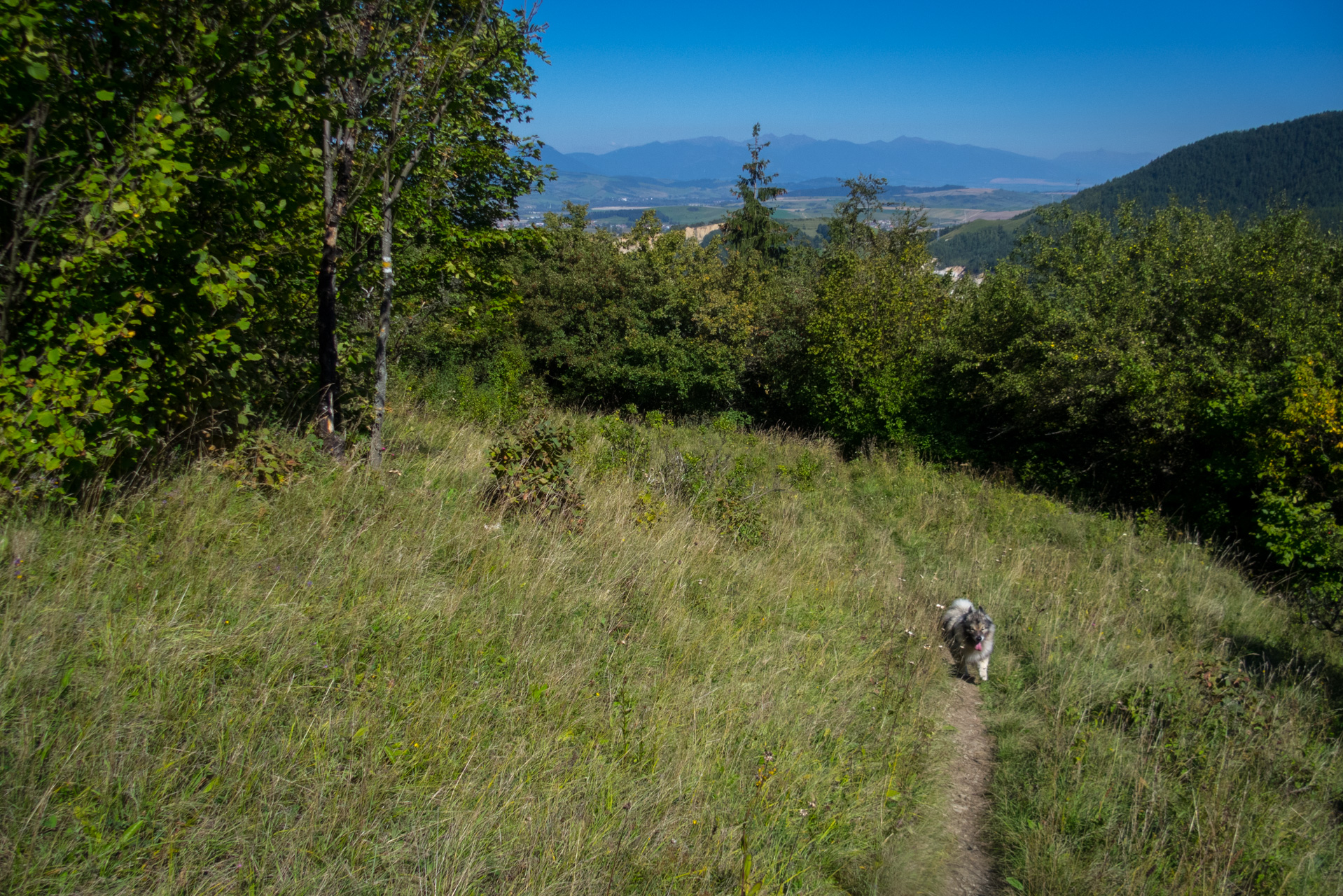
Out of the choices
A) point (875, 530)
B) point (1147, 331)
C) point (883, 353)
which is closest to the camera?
point (875, 530)

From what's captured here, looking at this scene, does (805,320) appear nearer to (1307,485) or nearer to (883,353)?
(883,353)

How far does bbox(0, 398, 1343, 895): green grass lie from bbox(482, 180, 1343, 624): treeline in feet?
18.5

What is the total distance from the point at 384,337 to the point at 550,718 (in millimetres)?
3327

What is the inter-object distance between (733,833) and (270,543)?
2558 millimetres

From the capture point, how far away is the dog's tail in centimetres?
520

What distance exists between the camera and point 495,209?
31.0 feet

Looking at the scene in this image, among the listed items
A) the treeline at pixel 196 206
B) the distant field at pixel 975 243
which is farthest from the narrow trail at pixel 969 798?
the distant field at pixel 975 243

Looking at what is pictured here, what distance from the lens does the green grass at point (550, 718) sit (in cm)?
187

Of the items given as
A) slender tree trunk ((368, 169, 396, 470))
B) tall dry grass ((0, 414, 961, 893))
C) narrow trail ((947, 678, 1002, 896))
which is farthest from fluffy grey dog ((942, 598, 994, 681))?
slender tree trunk ((368, 169, 396, 470))

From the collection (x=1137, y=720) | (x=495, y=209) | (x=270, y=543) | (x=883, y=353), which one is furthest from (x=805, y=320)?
(x=270, y=543)

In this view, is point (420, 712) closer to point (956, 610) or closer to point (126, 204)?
point (126, 204)

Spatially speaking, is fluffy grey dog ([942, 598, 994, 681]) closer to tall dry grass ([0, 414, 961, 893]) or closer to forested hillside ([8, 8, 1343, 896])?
forested hillside ([8, 8, 1343, 896])

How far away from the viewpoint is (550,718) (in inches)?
105


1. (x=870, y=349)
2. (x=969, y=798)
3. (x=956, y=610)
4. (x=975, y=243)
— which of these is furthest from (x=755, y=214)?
(x=975, y=243)
